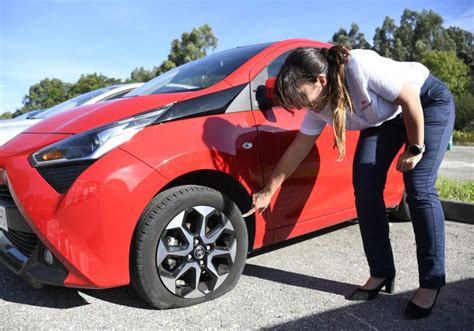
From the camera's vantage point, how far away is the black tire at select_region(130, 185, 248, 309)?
2160mm

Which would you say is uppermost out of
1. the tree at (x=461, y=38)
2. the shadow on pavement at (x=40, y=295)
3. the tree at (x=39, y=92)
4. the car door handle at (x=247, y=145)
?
the tree at (x=39, y=92)

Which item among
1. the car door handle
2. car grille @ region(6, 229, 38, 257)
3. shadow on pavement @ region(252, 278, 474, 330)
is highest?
the car door handle

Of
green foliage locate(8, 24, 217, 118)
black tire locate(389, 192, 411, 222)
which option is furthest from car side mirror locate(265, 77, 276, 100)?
green foliage locate(8, 24, 217, 118)

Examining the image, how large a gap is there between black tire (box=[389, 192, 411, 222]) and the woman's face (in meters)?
2.18

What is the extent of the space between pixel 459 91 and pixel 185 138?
39018 mm

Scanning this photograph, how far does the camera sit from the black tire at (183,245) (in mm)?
2160

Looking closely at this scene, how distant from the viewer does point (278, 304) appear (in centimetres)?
239

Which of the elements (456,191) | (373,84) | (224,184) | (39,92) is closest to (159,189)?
(224,184)

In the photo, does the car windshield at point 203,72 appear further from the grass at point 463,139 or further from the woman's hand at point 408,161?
the grass at point 463,139

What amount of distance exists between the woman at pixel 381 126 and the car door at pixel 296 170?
0.26m

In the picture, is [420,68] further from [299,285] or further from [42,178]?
[42,178]

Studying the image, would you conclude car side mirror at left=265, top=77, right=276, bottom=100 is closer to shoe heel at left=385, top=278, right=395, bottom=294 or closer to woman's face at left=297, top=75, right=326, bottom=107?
woman's face at left=297, top=75, right=326, bottom=107

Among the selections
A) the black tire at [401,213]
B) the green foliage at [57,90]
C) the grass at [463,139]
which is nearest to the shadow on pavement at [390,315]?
the black tire at [401,213]

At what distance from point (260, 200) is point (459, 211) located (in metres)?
2.72
